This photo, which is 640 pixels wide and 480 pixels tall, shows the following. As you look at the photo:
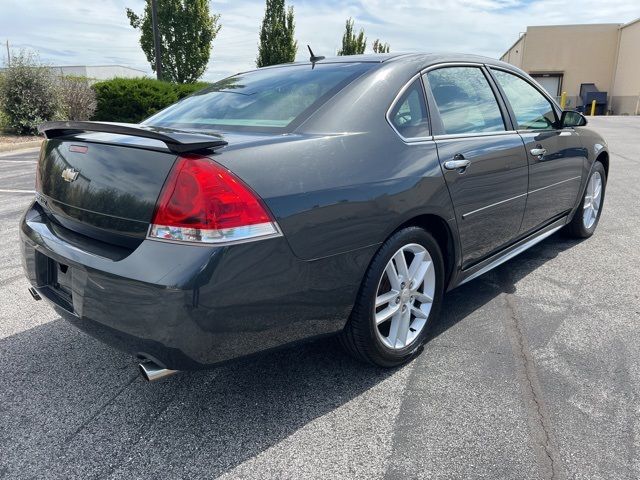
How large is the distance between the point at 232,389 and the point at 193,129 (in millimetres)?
1306

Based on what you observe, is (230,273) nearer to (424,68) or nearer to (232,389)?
(232,389)

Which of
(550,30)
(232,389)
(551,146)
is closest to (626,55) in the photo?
(550,30)

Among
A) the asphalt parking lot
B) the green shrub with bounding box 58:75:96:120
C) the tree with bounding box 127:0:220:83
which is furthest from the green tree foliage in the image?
the asphalt parking lot

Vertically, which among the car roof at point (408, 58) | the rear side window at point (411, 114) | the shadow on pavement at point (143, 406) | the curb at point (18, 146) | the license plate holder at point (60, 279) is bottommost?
the shadow on pavement at point (143, 406)

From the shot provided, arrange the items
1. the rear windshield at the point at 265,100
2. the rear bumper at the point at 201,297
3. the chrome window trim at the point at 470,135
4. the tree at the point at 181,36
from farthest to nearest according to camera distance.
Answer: the tree at the point at 181,36 < the chrome window trim at the point at 470,135 < the rear windshield at the point at 265,100 < the rear bumper at the point at 201,297

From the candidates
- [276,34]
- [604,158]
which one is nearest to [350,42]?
[276,34]

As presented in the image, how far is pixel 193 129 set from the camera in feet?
8.61

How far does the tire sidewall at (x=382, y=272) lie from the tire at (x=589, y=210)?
8.07 feet

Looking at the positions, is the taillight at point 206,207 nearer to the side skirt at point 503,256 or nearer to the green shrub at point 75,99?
the side skirt at point 503,256

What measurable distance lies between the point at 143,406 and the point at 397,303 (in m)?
1.31

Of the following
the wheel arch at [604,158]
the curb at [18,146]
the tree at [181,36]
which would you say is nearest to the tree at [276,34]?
the tree at [181,36]

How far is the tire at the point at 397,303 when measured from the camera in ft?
7.84

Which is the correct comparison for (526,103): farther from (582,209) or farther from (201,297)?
(201,297)

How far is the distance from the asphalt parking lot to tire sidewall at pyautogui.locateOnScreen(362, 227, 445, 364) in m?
0.11
